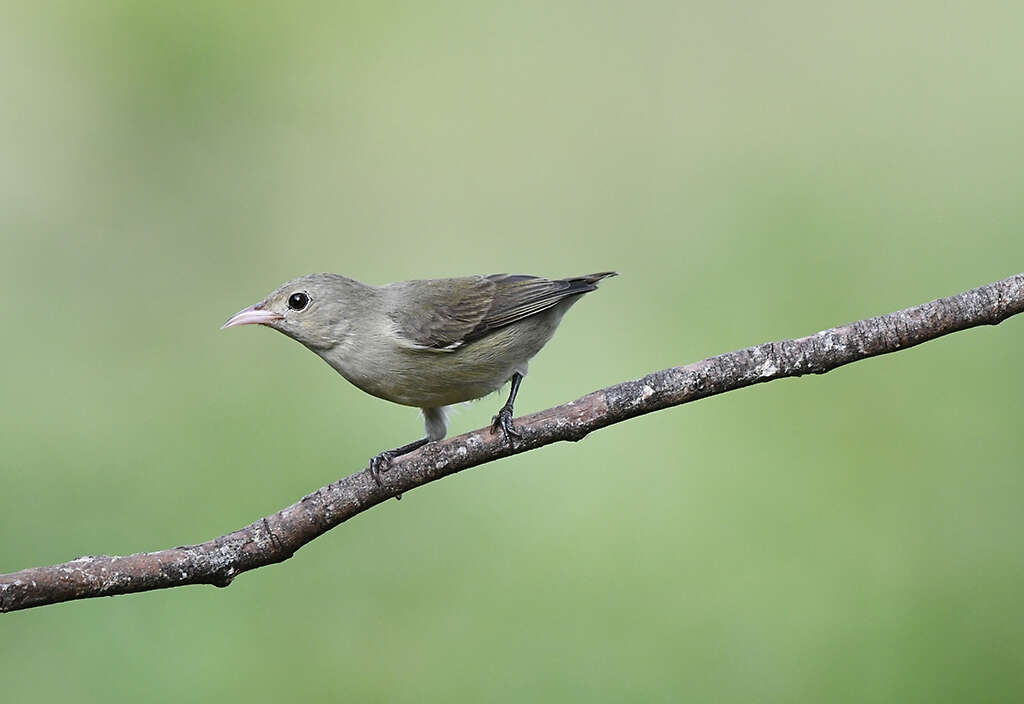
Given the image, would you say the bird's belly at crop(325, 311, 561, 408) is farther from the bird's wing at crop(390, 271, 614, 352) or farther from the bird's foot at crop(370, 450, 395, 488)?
the bird's foot at crop(370, 450, 395, 488)

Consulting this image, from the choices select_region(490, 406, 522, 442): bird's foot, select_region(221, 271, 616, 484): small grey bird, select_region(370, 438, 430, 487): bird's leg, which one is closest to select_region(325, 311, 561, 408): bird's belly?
select_region(221, 271, 616, 484): small grey bird

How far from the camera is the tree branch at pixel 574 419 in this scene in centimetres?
275

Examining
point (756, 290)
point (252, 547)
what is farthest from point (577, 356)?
point (252, 547)

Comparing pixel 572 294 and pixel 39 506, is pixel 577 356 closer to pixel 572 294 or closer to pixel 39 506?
pixel 572 294

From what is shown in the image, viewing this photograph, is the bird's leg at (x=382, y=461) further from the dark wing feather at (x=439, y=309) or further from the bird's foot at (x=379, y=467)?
the dark wing feather at (x=439, y=309)

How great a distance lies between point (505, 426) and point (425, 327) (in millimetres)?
907

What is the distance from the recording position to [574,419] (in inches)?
116

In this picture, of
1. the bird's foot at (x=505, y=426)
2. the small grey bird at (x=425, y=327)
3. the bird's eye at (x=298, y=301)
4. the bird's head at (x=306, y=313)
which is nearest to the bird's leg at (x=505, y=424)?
the bird's foot at (x=505, y=426)

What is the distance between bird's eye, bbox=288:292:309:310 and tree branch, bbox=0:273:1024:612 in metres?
0.89

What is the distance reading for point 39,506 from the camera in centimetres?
567

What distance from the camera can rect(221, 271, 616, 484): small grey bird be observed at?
370cm

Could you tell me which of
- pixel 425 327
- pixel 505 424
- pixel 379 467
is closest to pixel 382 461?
pixel 379 467

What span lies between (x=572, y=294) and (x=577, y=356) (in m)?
1.99

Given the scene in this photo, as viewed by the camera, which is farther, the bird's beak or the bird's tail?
the bird's tail
